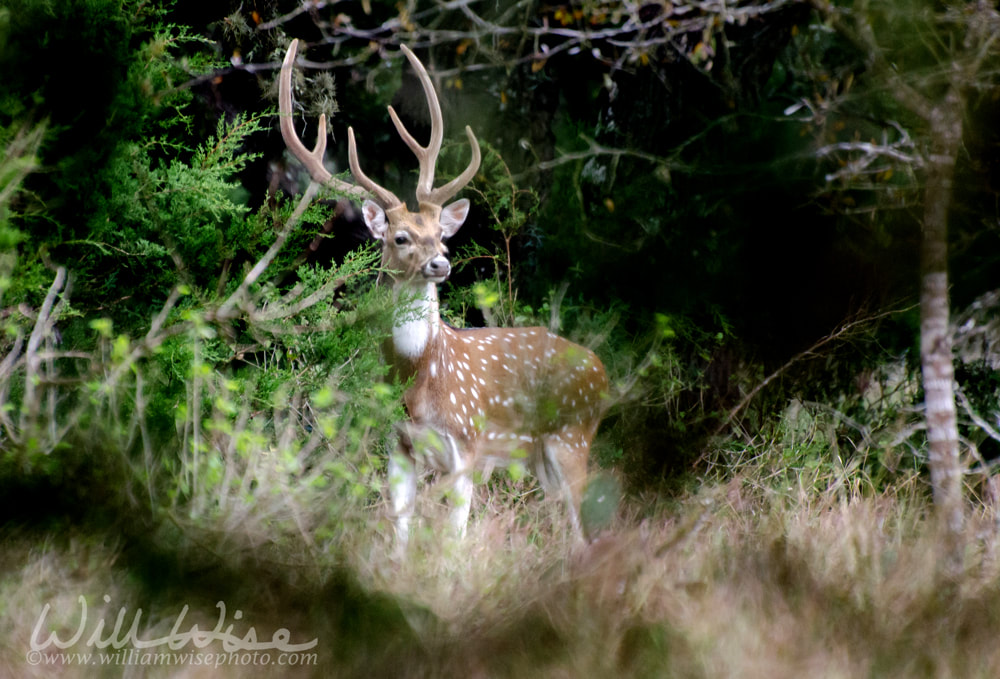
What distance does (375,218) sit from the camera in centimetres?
494

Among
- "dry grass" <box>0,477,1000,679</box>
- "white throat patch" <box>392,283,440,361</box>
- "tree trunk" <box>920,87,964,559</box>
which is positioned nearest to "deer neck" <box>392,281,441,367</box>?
"white throat patch" <box>392,283,440,361</box>

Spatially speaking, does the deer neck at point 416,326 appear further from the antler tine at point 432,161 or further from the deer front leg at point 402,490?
the antler tine at point 432,161

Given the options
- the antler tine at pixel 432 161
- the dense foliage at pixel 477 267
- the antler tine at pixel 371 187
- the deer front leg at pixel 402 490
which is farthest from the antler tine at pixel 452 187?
the deer front leg at pixel 402 490

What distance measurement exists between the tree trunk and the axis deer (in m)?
1.52

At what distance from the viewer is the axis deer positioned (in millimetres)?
4785

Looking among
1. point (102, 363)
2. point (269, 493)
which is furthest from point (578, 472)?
point (102, 363)

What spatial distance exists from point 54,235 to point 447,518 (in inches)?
75.4

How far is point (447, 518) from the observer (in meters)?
4.15

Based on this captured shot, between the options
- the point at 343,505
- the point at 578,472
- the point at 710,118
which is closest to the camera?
the point at 343,505

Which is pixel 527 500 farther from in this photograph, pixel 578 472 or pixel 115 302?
pixel 115 302

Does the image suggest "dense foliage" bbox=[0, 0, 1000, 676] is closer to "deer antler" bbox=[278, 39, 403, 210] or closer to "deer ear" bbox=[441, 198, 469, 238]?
"deer antler" bbox=[278, 39, 403, 210]

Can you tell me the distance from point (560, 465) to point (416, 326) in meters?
1.00

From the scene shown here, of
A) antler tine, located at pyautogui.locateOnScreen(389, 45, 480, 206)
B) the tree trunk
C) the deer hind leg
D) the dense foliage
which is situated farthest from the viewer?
antler tine, located at pyautogui.locateOnScreen(389, 45, 480, 206)

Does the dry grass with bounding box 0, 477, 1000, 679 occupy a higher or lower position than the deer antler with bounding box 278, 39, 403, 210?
lower
